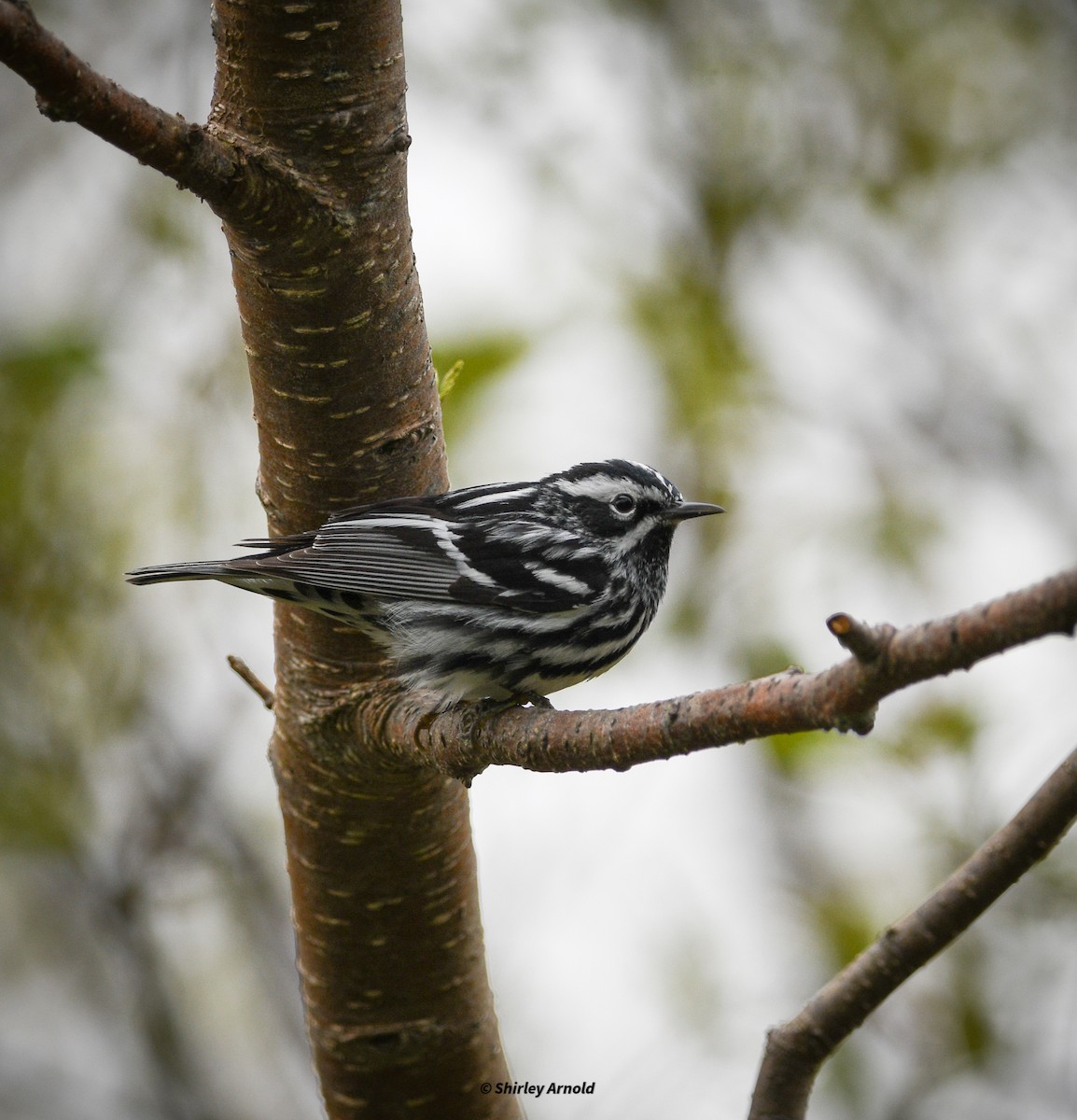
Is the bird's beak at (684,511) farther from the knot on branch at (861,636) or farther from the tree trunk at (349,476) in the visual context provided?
the knot on branch at (861,636)

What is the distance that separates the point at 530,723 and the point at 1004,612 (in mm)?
1073

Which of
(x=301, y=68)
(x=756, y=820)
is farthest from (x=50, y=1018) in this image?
(x=301, y=68)

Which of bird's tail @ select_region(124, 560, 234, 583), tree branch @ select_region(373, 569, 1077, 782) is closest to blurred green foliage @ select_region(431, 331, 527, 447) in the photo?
bird's tail @ select_region(124, 560, 234, 583)

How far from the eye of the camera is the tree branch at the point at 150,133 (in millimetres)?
1856

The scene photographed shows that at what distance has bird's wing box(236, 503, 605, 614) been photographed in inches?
121

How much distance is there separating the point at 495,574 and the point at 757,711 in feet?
5.92

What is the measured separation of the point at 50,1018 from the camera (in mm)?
7094

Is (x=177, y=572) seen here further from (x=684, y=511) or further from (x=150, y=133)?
(x=684, y=511)

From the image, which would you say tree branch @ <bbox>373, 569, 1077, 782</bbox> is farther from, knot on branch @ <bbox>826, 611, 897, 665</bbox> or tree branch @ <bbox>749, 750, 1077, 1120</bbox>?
tree branch @ <bbox>749, 750, 1077, 1120</bbox>

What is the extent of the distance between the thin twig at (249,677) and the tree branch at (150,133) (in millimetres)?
1177

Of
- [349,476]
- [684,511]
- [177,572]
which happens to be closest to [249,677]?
[177,572]

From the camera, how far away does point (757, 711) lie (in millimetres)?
1839

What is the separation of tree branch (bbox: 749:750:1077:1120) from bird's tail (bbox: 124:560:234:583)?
1831 mm

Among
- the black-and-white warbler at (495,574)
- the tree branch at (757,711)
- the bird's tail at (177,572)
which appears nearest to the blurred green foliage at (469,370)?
the black-and-white warbler at (495,574)
